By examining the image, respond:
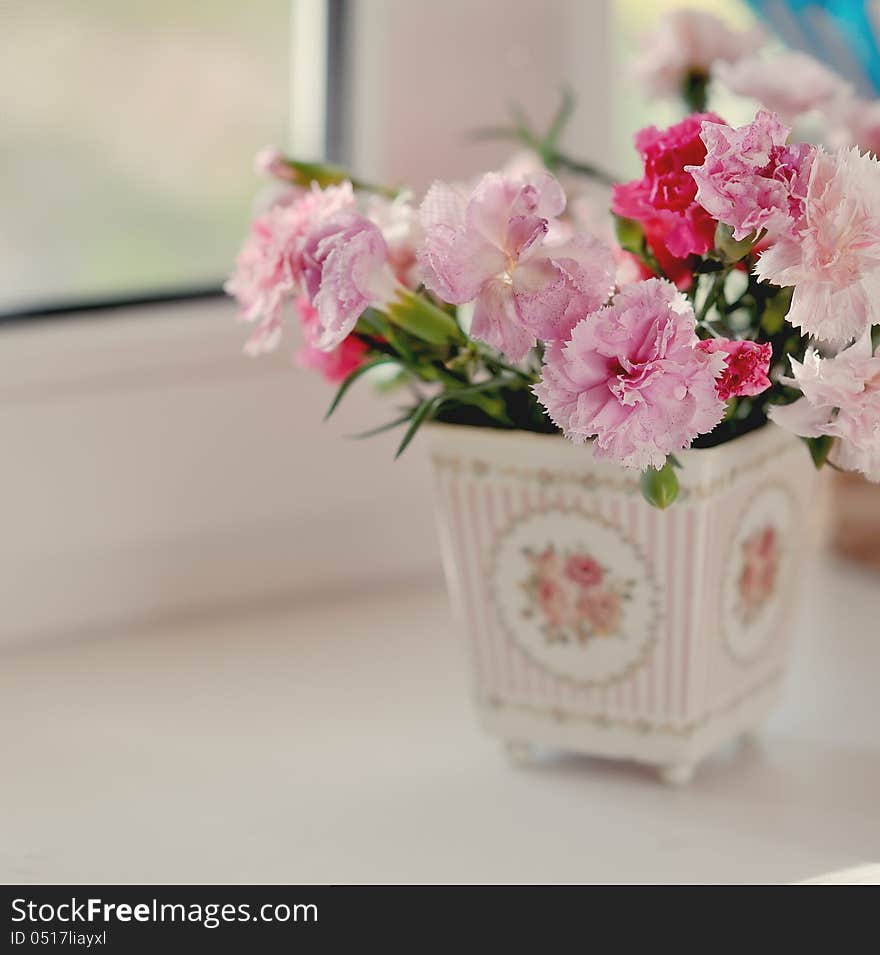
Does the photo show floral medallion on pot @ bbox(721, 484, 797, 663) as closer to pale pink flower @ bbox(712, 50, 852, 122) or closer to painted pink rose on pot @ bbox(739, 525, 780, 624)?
painted pink rose on pot @ bbox(739, 525, 780, 624)

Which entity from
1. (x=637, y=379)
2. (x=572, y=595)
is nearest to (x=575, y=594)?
(x=572, y=595)

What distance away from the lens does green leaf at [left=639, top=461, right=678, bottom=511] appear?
0.74 m

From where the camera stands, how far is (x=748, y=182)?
0.68 metres

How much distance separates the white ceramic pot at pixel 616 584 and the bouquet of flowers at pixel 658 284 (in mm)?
65

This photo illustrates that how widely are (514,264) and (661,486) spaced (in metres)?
0.14

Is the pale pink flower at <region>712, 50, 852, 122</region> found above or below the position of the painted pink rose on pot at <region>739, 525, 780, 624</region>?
above

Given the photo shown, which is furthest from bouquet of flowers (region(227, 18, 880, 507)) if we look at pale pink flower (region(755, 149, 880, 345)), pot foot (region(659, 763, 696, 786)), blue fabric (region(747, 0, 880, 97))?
blue fabric (region(747, 0, 880, 97))

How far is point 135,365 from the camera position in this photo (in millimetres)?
1105

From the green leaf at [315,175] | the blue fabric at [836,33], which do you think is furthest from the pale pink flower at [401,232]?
the blue fabric at [836,33]

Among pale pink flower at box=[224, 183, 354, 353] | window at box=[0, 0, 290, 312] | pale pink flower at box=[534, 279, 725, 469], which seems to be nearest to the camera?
pale pink flower at box=[534, 279, 725, 469]

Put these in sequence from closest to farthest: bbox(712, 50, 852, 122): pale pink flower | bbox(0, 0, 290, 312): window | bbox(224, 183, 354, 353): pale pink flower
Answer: bbox(224, 183, 354, 353): pale pink flower → bbox(712, 50, 852, 122): pale pink flower → bbox(0, 0, 290, 312): window

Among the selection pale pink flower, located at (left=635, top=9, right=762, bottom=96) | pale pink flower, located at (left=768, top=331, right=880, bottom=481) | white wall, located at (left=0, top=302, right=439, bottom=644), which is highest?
pale pink flower, located at (left=635, top=9, right=762, bottom=96)

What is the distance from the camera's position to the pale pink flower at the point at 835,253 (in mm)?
671
